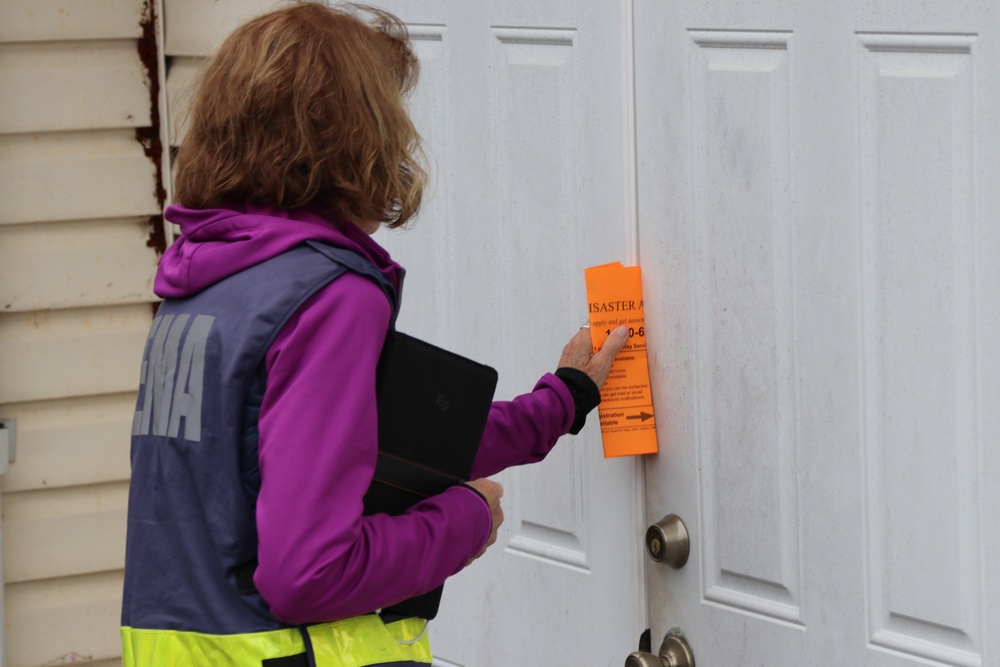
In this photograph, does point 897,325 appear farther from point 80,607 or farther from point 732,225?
point 80,607

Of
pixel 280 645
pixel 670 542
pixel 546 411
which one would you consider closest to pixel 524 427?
pixel 546 411

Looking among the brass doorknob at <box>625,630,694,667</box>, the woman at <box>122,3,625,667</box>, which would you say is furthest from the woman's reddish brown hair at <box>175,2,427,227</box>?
the brass doorknob at <box>625,630,694,667</box>

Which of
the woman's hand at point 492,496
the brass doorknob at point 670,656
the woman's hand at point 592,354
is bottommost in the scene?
the brass doorknob at point 670,656

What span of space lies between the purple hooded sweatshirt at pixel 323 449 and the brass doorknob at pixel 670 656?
56 cm

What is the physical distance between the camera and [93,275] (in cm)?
281

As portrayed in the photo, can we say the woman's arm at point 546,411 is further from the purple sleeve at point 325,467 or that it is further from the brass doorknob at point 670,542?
the purple sleeve at point 325,467

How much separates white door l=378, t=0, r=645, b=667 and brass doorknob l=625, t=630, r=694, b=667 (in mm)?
73

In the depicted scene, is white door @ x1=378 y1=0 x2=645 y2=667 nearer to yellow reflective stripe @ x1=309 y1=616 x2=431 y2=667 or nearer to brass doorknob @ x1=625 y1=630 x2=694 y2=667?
brass doorknob @ x1=625 y1=630 x2=694 y2=667

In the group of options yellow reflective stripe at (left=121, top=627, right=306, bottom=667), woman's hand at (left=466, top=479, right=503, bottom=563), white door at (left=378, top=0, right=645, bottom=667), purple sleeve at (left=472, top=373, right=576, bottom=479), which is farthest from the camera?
white door at (left=378, top=0, right=645, bottom=667)

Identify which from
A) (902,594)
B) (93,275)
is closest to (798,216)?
(902,594)

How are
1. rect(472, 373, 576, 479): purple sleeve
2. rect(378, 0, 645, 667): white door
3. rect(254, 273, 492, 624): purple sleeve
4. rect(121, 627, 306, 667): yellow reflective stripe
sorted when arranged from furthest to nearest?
rect(378, 0, 645, 667): white door < rect(472, 373, 576, 479): purple sleeve < rect(121, 627, 306, 667): yellow reflective stripe < rect(254, 273, 492, 624): purple sleeve

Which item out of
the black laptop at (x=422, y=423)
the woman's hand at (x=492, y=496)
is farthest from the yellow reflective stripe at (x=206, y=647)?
the woman's hand at (x=492, y=496)

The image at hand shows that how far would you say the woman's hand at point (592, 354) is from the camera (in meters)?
1.89

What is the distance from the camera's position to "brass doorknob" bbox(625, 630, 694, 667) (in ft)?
6.25
